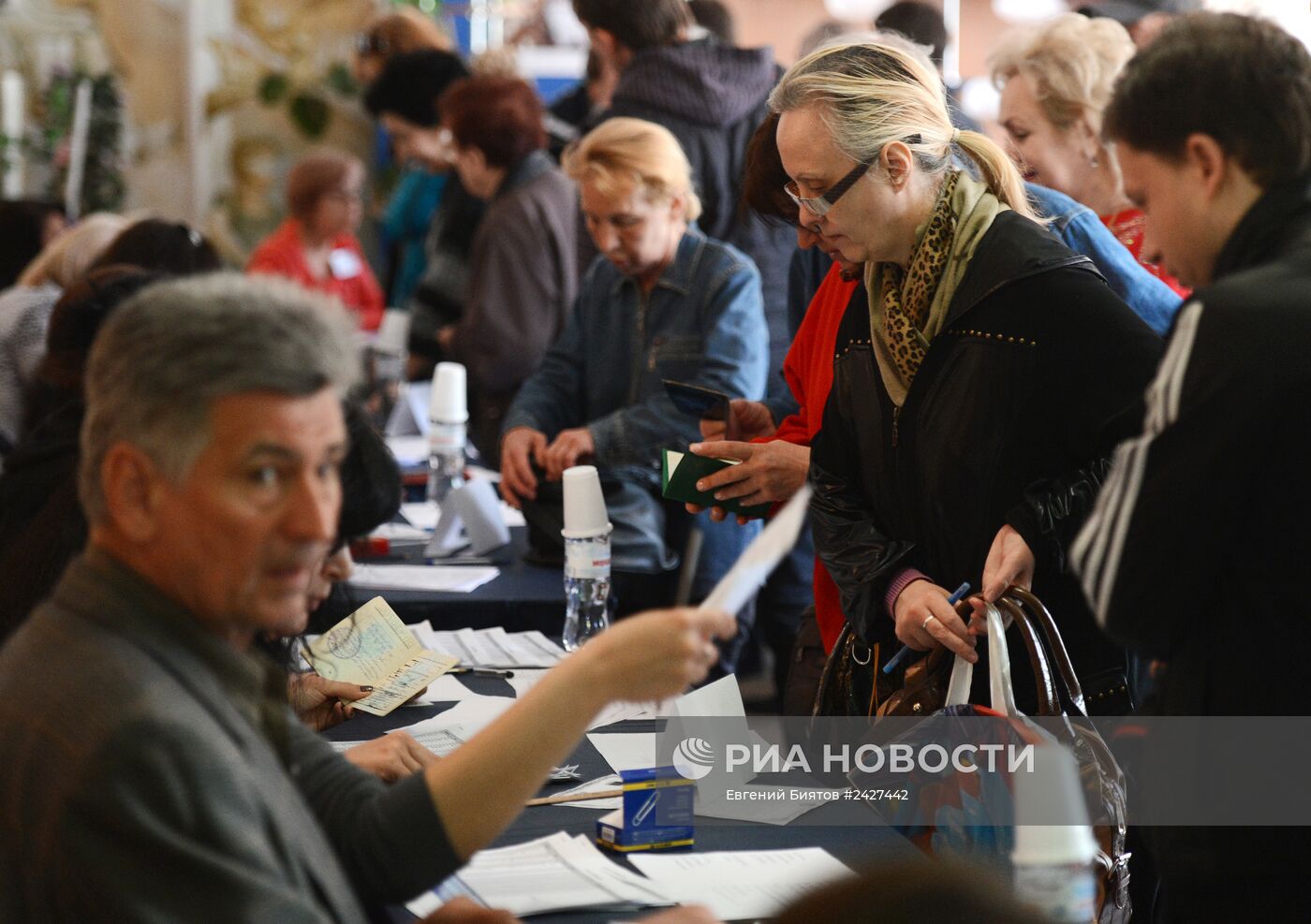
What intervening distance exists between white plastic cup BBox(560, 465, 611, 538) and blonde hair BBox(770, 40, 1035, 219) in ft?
2.79

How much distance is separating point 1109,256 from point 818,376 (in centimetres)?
58

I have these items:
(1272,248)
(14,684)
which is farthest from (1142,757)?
(14,684)

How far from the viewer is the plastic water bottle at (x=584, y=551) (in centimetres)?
289

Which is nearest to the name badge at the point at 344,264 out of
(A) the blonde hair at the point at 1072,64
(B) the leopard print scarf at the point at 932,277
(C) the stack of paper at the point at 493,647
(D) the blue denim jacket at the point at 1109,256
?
(C) the stack of paper at the point at 493,647

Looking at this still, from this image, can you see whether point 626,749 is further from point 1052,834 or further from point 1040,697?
point 1052,834

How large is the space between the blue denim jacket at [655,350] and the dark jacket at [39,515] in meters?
1.22

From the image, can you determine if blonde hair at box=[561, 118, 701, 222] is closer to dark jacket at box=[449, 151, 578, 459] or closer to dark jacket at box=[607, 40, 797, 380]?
dark jacket at box=[607, 40, 797, 380]

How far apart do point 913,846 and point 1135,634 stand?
17.5 inches

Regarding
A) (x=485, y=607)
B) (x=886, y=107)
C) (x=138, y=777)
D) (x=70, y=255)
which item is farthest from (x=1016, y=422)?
(x=70, y=255)

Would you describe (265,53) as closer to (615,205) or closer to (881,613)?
(615,205)

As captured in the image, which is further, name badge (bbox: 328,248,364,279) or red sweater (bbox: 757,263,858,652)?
name badge (bbox: 328,248,364,279)

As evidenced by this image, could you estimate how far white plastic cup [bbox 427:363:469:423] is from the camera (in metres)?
4.04

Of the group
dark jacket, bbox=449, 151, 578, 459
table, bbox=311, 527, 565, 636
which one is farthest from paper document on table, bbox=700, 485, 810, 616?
dark jacket, bbox=449, 151, 578, 459

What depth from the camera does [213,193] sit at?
9703mm
